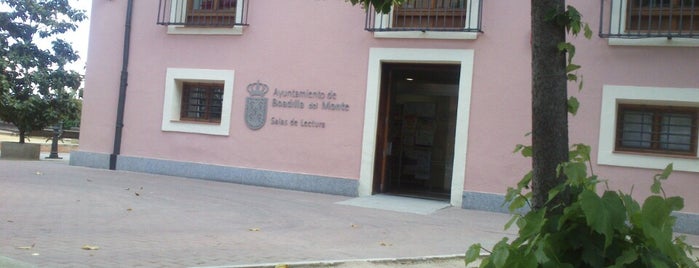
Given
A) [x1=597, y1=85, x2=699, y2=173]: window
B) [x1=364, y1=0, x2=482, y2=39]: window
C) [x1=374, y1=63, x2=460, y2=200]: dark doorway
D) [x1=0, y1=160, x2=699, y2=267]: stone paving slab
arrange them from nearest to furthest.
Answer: [x1=0, y1=160, x2=699, y2=267]: stone paving slab
[x1=597, y1=85, x2=699, y2=173]: window
[x1=364, y1=0, x2=482, y2=39]: window
[x1=374, y1=63, x2=460, y2=200]: dark doorway

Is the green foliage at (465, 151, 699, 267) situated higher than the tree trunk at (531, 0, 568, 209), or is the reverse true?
the tree trunk at (531, 0, 568, 209)

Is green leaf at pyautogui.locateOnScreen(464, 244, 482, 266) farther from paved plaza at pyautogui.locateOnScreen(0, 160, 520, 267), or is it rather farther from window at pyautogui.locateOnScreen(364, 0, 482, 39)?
window at pyautogui.locateOnScreen(364, 0, 482, 39)

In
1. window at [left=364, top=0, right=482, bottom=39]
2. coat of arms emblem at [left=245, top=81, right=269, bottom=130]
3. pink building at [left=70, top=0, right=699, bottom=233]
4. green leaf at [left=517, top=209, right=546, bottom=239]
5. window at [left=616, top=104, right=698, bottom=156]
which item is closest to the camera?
green leaf at [left=517, top=209, right=546, bottom=239]

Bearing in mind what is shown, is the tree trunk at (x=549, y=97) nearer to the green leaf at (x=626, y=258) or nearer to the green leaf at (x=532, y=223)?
the green leaf at (x=532, y=223)

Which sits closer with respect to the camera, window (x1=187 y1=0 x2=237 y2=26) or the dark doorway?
window (x1=187 y1=0 x2=237 y2=26)

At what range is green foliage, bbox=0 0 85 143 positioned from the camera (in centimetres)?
1616

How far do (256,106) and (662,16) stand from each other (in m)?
7.33

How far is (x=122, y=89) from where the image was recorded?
13.6 meters

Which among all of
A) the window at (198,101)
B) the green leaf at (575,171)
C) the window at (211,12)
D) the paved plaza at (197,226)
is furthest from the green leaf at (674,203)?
the window at (211,12)

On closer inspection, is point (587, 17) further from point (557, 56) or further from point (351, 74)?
point (557, 56)

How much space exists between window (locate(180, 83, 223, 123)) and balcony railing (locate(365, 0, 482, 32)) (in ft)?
12.2

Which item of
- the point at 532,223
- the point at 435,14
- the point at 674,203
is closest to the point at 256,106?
the point at 435,14

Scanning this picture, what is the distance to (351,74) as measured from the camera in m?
11.7

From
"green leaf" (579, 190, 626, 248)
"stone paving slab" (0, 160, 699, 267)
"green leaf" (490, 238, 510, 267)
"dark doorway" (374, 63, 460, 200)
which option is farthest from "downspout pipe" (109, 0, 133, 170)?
"green leaf" (579, 190, 626, 248)
